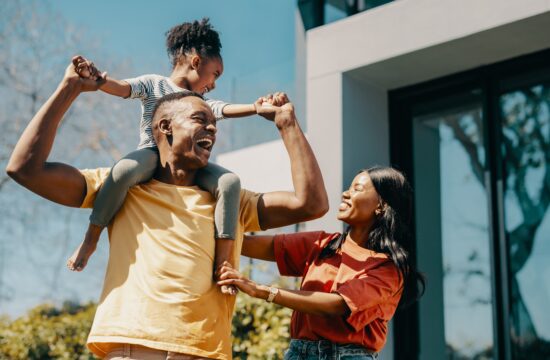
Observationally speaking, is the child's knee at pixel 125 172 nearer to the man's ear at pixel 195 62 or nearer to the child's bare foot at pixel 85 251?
the child's bare foot at pixel 85 251

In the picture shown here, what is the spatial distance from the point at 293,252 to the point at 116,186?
1090mm

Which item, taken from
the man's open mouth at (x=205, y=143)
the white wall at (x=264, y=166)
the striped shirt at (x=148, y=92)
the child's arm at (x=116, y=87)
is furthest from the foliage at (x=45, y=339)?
the man's open mouth at (x=205, y=143)

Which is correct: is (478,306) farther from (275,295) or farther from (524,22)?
(275,295)

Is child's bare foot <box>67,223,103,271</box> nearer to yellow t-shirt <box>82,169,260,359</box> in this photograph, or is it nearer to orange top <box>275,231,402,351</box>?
yellow t-shirt <box>82,169,260,359</box>

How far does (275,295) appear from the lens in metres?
3.01

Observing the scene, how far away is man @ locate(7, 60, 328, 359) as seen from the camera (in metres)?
2.57

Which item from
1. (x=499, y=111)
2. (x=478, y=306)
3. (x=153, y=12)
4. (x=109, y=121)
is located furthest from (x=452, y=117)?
(x=153, y=12)

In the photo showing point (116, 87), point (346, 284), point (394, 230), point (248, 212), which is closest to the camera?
point (248, 212)

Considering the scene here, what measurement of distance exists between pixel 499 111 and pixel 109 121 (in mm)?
12417

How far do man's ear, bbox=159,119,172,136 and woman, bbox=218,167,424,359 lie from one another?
654mm

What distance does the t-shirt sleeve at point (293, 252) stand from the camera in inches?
140

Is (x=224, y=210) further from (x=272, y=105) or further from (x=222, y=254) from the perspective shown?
(x=272, y=105)

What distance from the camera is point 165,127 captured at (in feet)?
9.36

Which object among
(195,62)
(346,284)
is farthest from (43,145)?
(346,284)
